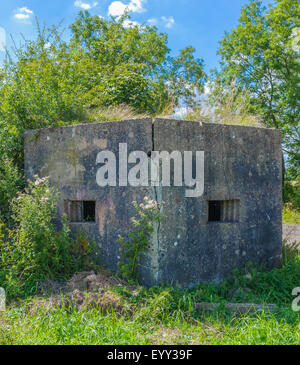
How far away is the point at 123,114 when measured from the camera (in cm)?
513

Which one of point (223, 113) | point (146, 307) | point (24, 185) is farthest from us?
point (223, 113)

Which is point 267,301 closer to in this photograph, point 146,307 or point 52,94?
point 146,307

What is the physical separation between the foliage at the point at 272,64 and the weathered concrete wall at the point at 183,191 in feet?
33.2

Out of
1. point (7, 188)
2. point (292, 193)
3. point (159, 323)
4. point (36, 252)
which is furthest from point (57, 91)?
point (292, 193)

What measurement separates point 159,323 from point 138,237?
3.03ft

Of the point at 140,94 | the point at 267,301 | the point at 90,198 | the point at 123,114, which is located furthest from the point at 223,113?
the point at 267,301

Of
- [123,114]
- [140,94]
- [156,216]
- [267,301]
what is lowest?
[267,301]

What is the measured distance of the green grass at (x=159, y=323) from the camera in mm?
2711

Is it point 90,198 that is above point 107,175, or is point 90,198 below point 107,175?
below

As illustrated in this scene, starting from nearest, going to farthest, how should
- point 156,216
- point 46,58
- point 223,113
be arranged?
1. point 156,216
2. point 223,113
3. point 46,58

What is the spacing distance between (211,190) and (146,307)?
5.20 ft

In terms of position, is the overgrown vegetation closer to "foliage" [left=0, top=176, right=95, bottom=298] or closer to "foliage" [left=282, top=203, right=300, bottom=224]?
"foliage" [left=0, top=176, right=95, bottom=298]

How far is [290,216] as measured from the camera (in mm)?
11547

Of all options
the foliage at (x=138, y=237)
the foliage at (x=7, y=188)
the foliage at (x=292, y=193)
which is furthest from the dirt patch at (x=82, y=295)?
the foliage at (x=292, y=193)
